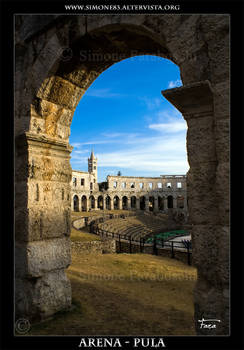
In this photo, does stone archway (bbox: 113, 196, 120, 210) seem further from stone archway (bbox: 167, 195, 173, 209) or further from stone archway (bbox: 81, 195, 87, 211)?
stone archway (bbox: 167, 195, 173, 209)

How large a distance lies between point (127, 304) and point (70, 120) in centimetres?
363

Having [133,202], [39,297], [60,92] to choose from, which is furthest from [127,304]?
[133,202]

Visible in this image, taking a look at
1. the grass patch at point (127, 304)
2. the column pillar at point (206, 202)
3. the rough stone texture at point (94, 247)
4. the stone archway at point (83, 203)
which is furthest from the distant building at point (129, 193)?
the column pillar at point (206, 202)

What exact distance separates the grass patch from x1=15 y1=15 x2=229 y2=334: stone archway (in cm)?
47

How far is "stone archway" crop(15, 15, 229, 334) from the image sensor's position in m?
2.48

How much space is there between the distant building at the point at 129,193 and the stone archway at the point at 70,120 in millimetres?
32354

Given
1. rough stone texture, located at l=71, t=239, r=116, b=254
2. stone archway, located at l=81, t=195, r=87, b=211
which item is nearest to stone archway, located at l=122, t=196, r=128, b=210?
stone archway, located at l=81, t=195, r=87, b=211

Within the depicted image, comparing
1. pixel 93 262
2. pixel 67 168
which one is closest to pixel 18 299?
pixel 67 168

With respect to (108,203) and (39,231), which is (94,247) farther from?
(108,203)

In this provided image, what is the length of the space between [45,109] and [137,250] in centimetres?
1134

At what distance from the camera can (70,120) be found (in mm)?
4691

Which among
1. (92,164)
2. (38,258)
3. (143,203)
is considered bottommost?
(143,203)

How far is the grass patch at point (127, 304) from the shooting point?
142 inches

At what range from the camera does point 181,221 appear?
36.9 meters
